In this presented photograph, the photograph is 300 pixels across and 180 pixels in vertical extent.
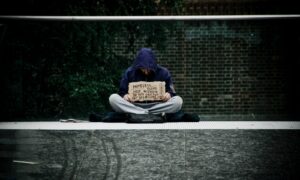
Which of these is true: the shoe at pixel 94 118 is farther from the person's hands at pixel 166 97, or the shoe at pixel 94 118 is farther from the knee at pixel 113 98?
the person's hands at pixel 166 97

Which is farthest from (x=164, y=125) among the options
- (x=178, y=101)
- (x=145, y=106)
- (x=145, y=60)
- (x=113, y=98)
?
(x=145, y=60)

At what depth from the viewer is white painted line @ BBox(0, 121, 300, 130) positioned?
3.77m

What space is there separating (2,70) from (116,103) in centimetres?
97

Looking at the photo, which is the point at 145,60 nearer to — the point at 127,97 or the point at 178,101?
the point at 127,97

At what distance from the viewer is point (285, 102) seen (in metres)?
3.78

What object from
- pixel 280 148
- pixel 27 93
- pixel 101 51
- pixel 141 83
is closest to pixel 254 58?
pixel 280 148

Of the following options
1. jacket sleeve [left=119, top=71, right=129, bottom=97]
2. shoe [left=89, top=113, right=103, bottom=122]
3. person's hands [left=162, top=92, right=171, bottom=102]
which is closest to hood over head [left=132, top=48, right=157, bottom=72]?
jacket sleeve [left=119, top=71, right=129, bottom=97]

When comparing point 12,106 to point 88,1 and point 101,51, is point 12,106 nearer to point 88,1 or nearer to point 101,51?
point 101,51

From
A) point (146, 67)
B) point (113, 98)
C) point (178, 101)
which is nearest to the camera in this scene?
point (178, 101)

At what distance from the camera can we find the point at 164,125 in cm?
385

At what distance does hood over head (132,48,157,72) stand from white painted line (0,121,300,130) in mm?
592

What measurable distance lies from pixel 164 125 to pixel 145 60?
64 centimetres

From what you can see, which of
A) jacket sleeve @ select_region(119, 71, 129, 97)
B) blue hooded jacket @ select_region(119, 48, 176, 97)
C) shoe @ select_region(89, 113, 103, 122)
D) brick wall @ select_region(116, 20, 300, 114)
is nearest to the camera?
brick wall @ select_region(116, 20, 300, 114)

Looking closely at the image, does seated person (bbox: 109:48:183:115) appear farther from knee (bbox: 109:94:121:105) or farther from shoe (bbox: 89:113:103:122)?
shoe (bbox: 89:113:103:122)
